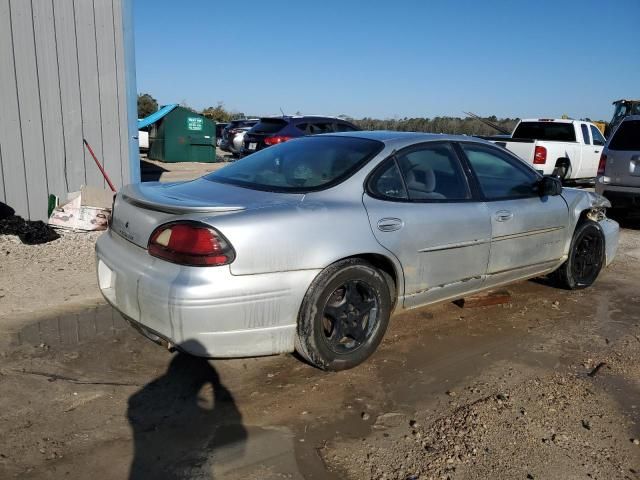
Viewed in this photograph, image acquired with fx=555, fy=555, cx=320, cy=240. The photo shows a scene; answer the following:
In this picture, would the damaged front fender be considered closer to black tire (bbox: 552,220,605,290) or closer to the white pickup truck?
black tire (bbox: 552,220,605,290)

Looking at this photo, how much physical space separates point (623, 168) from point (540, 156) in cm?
379

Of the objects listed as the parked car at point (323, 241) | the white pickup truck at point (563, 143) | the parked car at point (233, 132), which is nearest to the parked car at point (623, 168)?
the white pickup truck at point (563, 143)

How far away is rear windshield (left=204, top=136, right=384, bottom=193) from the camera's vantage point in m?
3.58

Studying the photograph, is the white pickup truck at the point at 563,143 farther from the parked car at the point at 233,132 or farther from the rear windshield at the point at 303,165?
the parked car at the point at 233,132

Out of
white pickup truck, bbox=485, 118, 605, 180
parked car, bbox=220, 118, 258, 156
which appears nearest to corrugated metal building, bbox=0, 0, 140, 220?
white pickup truck, bbox=485, 118, 605, 180

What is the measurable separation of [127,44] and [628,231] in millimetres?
8303

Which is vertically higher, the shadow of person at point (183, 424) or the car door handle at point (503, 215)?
the car door handle at point (503, 215)

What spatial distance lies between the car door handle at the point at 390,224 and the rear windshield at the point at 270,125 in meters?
10.9

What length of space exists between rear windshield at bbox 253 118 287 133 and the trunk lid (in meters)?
10.8

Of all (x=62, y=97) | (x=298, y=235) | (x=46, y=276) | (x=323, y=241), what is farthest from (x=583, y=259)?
(x=62, y=97)

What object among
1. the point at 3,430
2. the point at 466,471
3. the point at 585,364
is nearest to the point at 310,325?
the point at 466,471

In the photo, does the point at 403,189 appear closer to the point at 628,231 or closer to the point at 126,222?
the point at 126,222

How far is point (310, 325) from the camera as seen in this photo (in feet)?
10.5

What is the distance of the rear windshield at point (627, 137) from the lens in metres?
8.59
